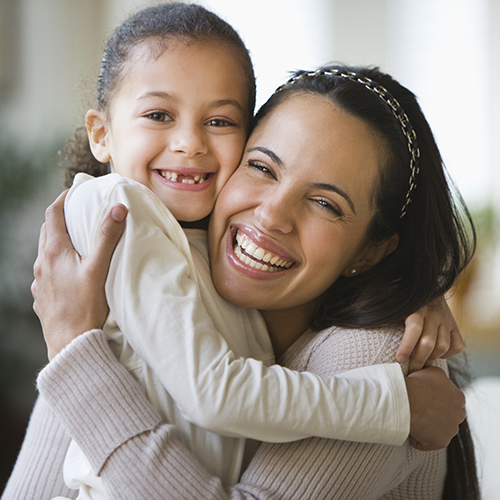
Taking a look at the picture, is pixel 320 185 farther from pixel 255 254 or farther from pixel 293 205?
pixel 255 254

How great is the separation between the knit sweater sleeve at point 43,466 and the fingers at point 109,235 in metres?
0.64

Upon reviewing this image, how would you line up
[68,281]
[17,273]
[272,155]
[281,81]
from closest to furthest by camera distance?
[68,281] < [272,155] < [281,81] < [17,273]

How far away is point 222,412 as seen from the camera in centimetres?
106

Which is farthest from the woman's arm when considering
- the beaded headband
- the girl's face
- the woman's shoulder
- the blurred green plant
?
the blurred green plant

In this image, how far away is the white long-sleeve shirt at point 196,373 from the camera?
1086mm

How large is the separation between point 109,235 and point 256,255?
376 mm

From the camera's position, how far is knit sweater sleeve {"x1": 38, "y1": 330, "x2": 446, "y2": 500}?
3.65 feet

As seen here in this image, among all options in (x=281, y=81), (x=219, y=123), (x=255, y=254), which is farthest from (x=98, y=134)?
(x=281, y=81)

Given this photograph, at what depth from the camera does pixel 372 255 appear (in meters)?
1.65

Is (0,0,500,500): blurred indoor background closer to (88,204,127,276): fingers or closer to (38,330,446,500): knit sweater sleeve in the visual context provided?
(88,204,127,276): fingers

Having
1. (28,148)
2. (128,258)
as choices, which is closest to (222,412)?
(128,258)

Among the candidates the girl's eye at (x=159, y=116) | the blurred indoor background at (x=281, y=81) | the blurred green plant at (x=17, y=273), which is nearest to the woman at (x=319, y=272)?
the girl's eye at (x=159, y=116)

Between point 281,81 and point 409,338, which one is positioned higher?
point 281,81

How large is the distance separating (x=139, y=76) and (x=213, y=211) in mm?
418
